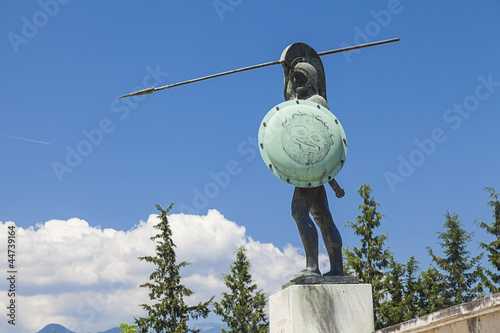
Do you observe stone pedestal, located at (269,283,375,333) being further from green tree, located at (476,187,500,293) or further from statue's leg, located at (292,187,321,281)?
green tree, located at (476,187,500,293)

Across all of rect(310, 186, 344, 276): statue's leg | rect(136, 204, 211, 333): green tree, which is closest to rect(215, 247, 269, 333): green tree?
rect(136, 204, 211, 333): green tree

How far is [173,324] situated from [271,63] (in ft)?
66.8

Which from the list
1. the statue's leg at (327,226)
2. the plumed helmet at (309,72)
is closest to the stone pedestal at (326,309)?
the statue's leg at (327,226)

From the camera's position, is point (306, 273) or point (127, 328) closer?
point (306, 273)

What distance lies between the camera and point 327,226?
7430 mm

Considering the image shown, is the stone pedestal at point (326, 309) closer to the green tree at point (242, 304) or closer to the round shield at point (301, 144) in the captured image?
the round shield at point (301, 144)

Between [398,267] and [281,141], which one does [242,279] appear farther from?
[281,141]

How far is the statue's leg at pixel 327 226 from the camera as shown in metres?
7.38

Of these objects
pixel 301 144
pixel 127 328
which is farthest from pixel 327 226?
pixel 127 328

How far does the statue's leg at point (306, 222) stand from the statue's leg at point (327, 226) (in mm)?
185

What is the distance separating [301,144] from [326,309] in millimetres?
1924

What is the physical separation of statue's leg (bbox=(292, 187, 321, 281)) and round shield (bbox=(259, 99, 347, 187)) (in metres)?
0.24

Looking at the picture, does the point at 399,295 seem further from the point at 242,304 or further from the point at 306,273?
the point at 306,273

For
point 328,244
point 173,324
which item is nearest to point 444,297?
point 173,324
